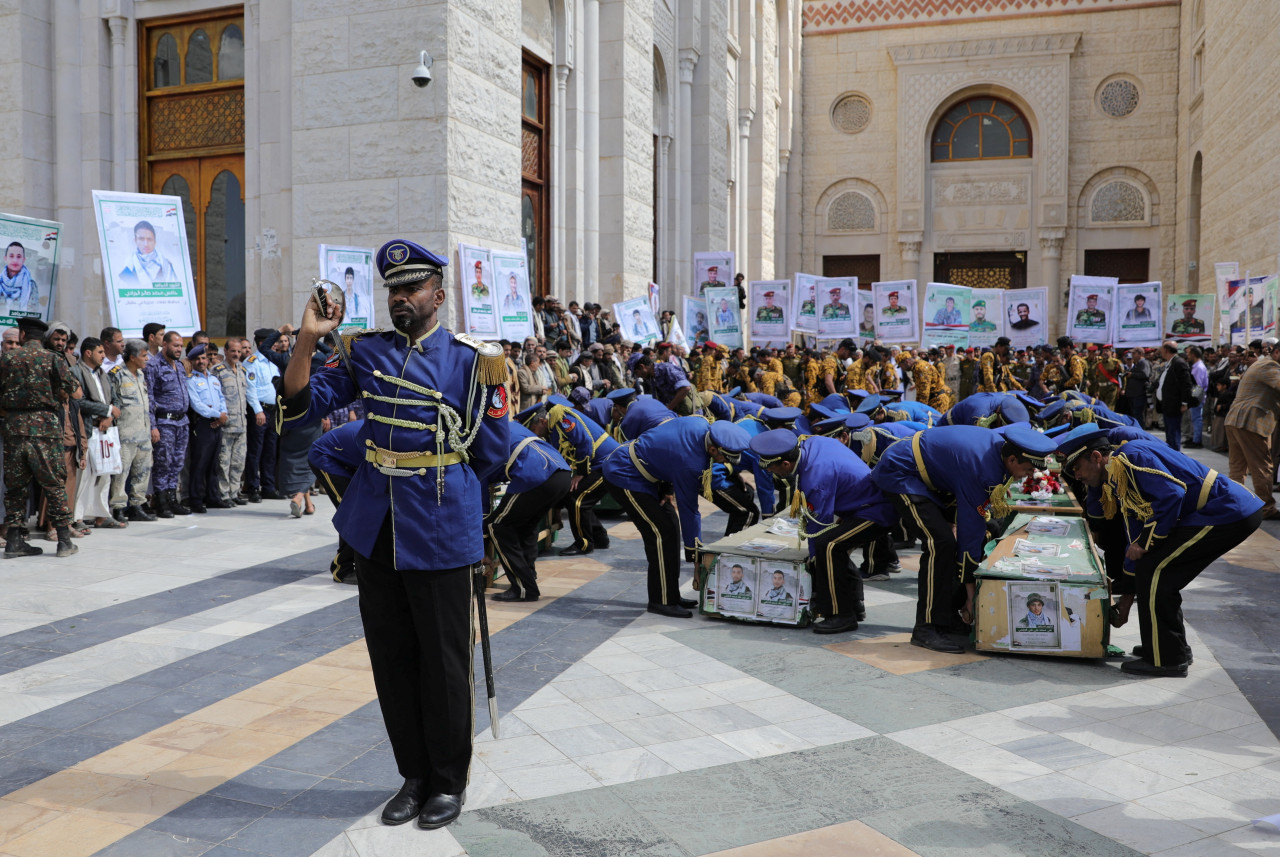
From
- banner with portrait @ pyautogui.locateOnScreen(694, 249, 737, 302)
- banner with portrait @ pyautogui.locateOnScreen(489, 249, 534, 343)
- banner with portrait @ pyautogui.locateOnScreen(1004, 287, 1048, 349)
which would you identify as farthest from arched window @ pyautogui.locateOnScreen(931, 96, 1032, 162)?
banner with portrait @ pyautogui.locateOnScreen(489, 249, 534, 343)

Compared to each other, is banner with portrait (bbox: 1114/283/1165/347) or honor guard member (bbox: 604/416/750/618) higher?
banner with portrait (bbox: 1114/283/1165/347)

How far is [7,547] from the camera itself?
7.89 meters

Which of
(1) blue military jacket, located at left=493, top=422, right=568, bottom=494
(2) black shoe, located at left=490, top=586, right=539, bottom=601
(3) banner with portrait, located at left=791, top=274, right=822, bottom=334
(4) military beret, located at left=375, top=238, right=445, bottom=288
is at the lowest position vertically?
(2) black shoe, located at left=490, top=586, right=539, bottom=601

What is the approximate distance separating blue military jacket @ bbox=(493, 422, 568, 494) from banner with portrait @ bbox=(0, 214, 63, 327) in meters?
4.73

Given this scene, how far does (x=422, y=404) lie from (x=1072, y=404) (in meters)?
7.22

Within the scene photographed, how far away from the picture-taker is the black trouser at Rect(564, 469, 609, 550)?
8.31 m

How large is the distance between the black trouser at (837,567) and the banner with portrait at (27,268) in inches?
271

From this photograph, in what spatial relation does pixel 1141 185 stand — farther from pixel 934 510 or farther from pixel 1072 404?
pixel 934 510

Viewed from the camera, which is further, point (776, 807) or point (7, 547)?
point (7, 547)

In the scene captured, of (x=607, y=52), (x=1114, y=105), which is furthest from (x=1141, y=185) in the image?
(x=607, y=52)

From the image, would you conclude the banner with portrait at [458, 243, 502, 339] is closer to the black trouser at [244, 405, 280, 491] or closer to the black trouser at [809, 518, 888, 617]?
the black trouser at [244, 405, 280, 491]

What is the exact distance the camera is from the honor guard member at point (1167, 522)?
538 cm

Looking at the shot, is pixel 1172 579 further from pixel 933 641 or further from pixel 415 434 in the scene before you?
pixel 415 434

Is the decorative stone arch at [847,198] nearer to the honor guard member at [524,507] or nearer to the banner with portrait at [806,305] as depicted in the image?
the banner with portrait at [806,305]
